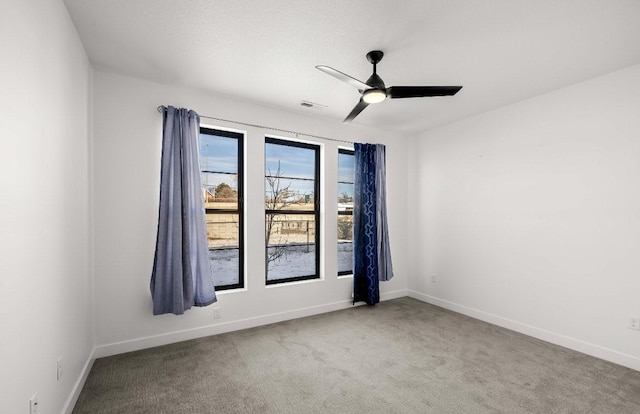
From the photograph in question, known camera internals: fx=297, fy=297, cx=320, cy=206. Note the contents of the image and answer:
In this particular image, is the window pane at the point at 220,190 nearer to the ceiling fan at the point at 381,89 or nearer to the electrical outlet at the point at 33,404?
the ceiling fan at the point at 381,89

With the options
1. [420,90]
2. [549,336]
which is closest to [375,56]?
[420,90]

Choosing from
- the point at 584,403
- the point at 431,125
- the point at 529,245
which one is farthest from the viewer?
the point at 431,125

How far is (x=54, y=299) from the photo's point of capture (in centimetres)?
182

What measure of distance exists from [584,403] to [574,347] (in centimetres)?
110

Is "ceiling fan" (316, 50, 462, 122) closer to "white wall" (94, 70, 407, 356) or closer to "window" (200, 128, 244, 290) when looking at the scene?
"white wall" (94, 70, 407, 356)

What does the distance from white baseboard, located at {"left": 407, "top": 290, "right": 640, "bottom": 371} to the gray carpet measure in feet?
0.33

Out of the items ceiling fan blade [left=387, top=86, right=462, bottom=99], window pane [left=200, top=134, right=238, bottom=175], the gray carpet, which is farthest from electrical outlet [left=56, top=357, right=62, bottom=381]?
ceiling fan blade [left=387, top=86, right=462, bottom=99]

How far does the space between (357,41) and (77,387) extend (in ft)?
11.1

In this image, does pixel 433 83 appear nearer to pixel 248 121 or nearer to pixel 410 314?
pixel 248 121

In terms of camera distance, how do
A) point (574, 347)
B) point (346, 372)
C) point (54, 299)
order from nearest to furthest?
point (54, 299) → point (346, 372) → point (574, 347)

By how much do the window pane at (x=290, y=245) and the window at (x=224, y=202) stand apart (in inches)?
17.3

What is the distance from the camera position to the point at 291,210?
409cm

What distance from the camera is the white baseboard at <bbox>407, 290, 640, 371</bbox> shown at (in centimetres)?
273

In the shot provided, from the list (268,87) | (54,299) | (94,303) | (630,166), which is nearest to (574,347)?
(630,166)
